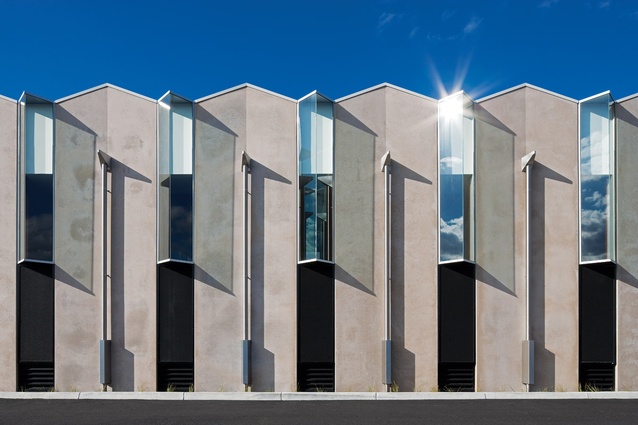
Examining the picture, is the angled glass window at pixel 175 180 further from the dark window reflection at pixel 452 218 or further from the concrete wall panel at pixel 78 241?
the dark window reflection at pixel 452 218

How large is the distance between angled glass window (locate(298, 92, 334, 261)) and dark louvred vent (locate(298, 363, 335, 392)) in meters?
2.66

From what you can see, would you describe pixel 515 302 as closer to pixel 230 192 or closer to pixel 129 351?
pixel 230 192

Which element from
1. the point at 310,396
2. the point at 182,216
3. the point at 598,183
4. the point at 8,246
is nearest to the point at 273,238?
the point at 182,216

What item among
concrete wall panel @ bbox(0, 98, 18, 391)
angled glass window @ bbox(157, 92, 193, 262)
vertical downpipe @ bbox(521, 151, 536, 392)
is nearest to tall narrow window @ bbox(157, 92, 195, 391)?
angled glass window @ bbox(157, 92, 193, 262)

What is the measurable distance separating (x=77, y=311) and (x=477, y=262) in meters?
10.1

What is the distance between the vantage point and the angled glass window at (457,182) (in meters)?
12.9

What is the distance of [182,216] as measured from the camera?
42.9 ft

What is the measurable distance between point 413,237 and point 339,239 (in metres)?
1.86

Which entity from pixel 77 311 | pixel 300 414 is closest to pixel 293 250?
pixel 300 414

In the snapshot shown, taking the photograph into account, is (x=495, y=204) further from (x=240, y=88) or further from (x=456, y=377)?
(x=240, y=88)

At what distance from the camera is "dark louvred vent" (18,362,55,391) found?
12922 mm

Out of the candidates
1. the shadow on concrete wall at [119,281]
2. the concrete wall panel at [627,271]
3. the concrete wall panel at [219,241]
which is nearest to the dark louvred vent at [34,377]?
the shadow on concrete wall at [119,281]

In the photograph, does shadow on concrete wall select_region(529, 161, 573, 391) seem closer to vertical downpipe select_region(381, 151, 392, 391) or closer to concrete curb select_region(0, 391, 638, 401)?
concrete curb select_region(0, 391, 638, 401)

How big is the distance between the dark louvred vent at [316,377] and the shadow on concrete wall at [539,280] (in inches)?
194
